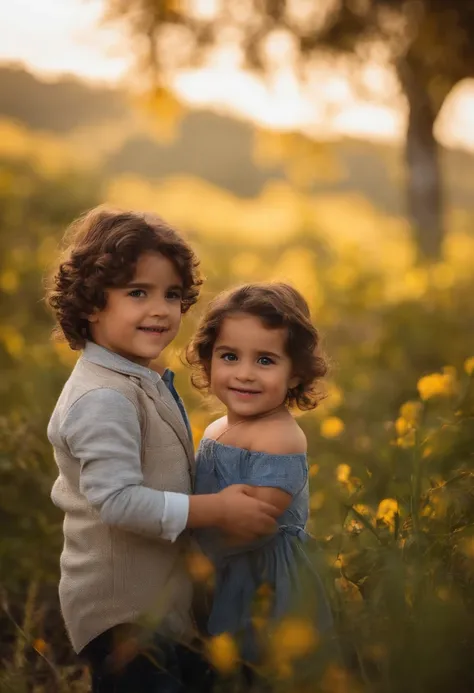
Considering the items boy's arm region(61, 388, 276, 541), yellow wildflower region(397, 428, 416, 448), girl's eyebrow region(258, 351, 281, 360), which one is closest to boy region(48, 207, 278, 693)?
boy's arm region(61, 388, 276, 541)

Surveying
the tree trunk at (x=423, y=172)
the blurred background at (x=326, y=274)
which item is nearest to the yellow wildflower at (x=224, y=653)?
the blurred background at (x=326, y=274)

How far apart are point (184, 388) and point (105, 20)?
18.7 ft

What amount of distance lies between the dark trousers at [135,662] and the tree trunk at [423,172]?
865cm

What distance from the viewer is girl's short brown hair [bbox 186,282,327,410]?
85.7 inches

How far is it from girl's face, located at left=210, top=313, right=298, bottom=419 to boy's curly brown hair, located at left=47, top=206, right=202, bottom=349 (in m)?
0.20

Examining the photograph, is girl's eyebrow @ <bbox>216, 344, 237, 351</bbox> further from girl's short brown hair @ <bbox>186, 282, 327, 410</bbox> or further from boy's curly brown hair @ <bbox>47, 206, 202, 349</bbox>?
boy's curly brown hair @ <bbox>47, 206, 202, 349</bbox>

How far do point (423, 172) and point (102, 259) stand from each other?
29.0 ft

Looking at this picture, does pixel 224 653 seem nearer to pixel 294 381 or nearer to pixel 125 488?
pixel 125 488

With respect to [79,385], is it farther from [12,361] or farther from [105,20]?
[105,20]

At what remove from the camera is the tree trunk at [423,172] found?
10.1 metres

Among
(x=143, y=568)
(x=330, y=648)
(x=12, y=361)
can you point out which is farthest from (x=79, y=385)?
(x=12, y=361)

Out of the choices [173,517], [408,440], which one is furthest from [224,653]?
[408,440]

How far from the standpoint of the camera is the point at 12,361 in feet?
15.3

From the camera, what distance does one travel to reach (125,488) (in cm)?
192
